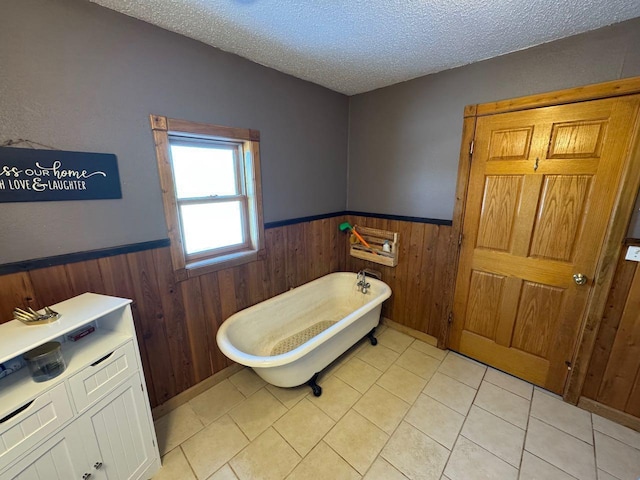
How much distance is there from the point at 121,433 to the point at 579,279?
2.80 meters

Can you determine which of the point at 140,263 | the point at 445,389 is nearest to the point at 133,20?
the point at 140,263

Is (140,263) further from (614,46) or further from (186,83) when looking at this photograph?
(614,46)

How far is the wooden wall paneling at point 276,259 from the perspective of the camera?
2238mm

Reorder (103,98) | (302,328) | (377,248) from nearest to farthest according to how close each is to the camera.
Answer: (103,98), (302,328), (377,248)

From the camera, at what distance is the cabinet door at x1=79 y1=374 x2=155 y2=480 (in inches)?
43.9

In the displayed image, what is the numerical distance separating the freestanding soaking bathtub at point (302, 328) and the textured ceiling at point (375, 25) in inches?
73.4

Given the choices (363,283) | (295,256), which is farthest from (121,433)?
(363,283)

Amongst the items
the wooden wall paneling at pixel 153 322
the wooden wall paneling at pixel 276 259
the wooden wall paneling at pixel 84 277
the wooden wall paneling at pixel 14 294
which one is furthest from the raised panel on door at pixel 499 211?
the wooden wall paneling at pixel 14 294

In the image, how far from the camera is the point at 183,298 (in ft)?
5.80

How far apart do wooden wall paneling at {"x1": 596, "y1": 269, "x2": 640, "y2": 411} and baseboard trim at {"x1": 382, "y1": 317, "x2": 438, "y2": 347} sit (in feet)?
3.62

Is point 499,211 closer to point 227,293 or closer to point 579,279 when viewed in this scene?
point 579,279

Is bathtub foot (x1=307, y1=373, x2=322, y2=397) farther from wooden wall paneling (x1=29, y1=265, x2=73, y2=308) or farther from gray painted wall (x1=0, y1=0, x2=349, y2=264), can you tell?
wooden wall paneling (x1=29, y1=265, x2=73, y2=308)

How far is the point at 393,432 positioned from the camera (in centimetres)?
161

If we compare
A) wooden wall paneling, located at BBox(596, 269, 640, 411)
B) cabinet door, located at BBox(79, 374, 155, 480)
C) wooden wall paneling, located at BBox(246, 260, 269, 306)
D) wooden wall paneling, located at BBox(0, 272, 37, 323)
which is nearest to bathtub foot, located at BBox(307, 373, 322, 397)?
wooden wall paneling, located at BBox(246, 260, 269, 306)
